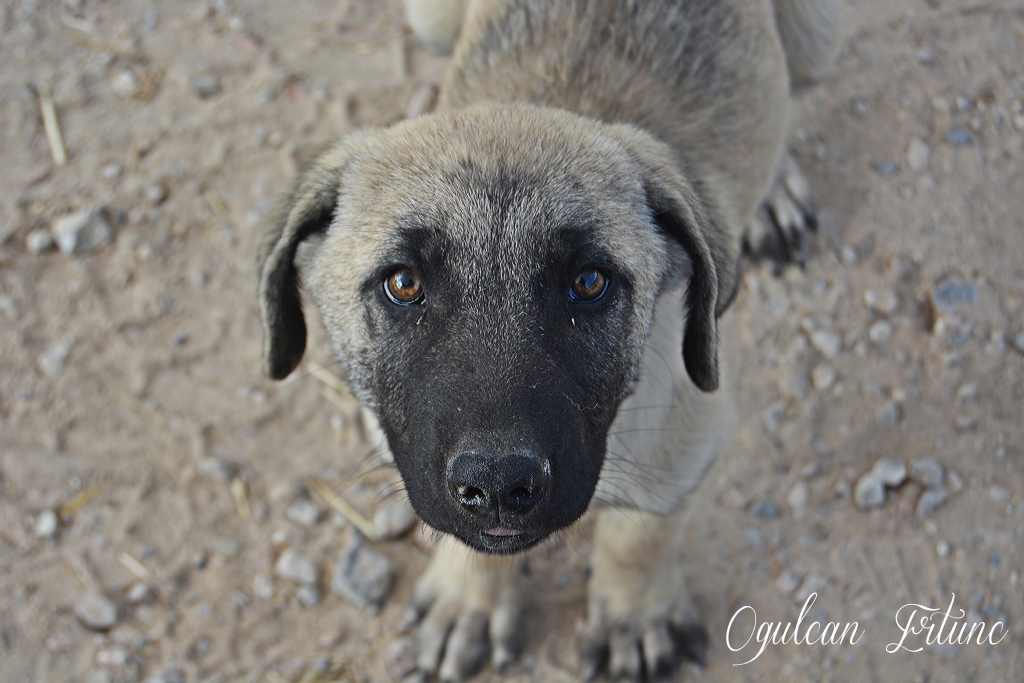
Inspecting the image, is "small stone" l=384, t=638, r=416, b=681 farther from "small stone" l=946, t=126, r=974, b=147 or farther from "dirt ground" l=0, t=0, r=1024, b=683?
"small stone" l=946, t=126, r=974, b=147

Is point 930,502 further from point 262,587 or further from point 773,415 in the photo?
point 262,587

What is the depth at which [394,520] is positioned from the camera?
3430mm

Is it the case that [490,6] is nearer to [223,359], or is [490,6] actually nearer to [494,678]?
[223,359]

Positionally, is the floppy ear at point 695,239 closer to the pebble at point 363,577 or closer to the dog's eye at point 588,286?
the dog's eye at point 588,286

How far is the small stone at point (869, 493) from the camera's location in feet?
11.1

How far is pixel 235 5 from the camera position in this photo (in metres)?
4.90

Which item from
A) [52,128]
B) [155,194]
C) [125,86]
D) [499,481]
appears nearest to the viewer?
[499,481]

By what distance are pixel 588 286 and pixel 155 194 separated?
299 centimetres

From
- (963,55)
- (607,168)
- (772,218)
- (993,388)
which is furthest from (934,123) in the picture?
(607,168)

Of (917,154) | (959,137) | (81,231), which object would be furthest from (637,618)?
(81,231)

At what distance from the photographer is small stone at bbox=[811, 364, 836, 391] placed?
12.0 ft

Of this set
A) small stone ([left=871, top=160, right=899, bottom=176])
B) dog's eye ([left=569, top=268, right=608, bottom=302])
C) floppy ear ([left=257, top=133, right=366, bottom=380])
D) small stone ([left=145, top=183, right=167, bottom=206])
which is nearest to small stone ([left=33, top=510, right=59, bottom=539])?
floppy ear ([left=257, top=133, right=366, bottom=380])

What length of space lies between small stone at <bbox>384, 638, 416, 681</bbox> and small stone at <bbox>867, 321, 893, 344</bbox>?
8.28 feet

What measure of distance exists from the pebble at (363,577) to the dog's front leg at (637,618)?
2.85ft
